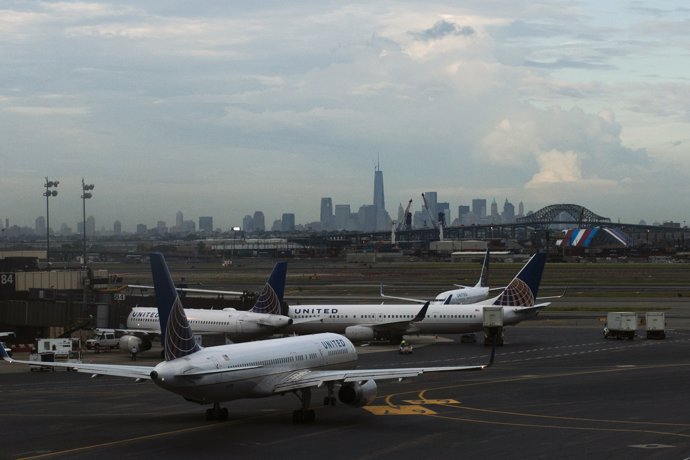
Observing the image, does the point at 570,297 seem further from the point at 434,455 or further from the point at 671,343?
the point at 434,455

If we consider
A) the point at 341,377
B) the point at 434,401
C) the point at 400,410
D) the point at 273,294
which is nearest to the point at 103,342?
the point at 273,294

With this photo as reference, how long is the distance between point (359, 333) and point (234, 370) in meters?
44.3

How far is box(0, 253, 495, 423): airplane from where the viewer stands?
40625 millimetres

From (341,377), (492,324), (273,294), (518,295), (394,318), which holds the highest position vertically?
(273,294)

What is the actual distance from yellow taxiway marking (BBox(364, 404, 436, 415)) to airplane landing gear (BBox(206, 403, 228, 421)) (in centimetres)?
699

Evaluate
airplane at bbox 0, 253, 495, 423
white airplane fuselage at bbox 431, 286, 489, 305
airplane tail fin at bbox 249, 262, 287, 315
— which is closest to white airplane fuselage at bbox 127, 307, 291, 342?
airplane tail fin at bbox 249, 262, 287, 315

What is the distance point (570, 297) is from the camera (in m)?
137

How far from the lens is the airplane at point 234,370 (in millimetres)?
40625

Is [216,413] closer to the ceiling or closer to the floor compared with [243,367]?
closer to the floor

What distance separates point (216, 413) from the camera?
4481 centimetres

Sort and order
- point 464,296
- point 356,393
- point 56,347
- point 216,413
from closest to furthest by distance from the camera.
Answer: point 356,393 → point 216,413 → point 56,347 → point 464,296

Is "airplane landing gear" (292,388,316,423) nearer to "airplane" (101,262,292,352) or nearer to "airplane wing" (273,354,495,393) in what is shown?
"airplane wing" (273,354,495,393)

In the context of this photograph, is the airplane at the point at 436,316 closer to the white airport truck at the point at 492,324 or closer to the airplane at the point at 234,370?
the white airport truck at the point at 492,324

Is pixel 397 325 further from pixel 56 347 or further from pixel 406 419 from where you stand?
pixel 406 419
